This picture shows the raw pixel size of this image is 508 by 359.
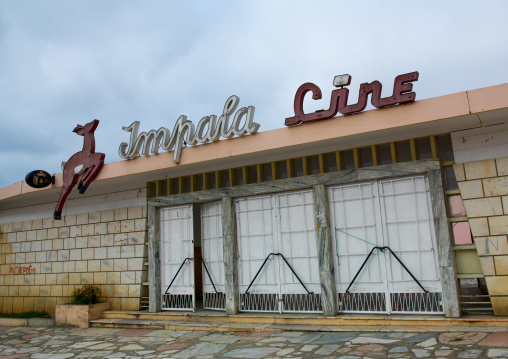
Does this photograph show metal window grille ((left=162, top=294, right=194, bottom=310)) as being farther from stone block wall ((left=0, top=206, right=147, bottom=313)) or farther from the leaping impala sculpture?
the leaping impala sculpture

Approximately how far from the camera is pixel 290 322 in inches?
313

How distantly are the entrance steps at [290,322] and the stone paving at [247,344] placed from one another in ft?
0.67

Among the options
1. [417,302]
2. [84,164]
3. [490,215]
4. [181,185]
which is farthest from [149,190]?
[490,215]

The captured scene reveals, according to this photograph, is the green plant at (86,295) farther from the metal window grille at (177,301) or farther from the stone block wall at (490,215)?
the stone block wall at (490,215)

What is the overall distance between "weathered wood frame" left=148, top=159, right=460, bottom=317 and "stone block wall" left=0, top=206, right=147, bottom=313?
49 centimetres

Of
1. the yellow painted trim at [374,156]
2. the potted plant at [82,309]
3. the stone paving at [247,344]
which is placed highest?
the yellow painted trim at [374,156]

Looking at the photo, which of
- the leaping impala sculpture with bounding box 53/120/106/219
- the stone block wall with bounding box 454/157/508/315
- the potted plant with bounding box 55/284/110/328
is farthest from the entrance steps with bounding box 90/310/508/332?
the leaping impala sculpture with bounding box 53/120/106/219

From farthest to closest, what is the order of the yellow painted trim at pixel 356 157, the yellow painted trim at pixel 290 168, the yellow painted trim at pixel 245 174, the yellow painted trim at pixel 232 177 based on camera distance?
the yellow painted trim at pixel 232 177 → the yellow painted trim at pixel 245 174 → the yellow painted trim at pixel 290 168 → the yellow painted trim at pixel 356 157

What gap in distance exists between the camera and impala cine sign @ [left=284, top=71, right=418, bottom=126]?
6.96m

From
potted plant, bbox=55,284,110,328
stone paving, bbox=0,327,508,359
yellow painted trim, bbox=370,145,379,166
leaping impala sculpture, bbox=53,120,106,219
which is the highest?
leaping impala sculpture, bbox=53,120,106,219

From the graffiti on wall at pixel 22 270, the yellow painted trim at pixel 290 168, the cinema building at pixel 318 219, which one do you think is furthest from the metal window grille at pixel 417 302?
the graffiti on wall at pixel 22 270

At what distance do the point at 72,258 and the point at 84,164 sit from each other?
2.68 meters

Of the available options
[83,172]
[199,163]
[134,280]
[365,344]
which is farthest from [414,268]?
[83,172]

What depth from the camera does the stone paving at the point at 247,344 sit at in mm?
5746
